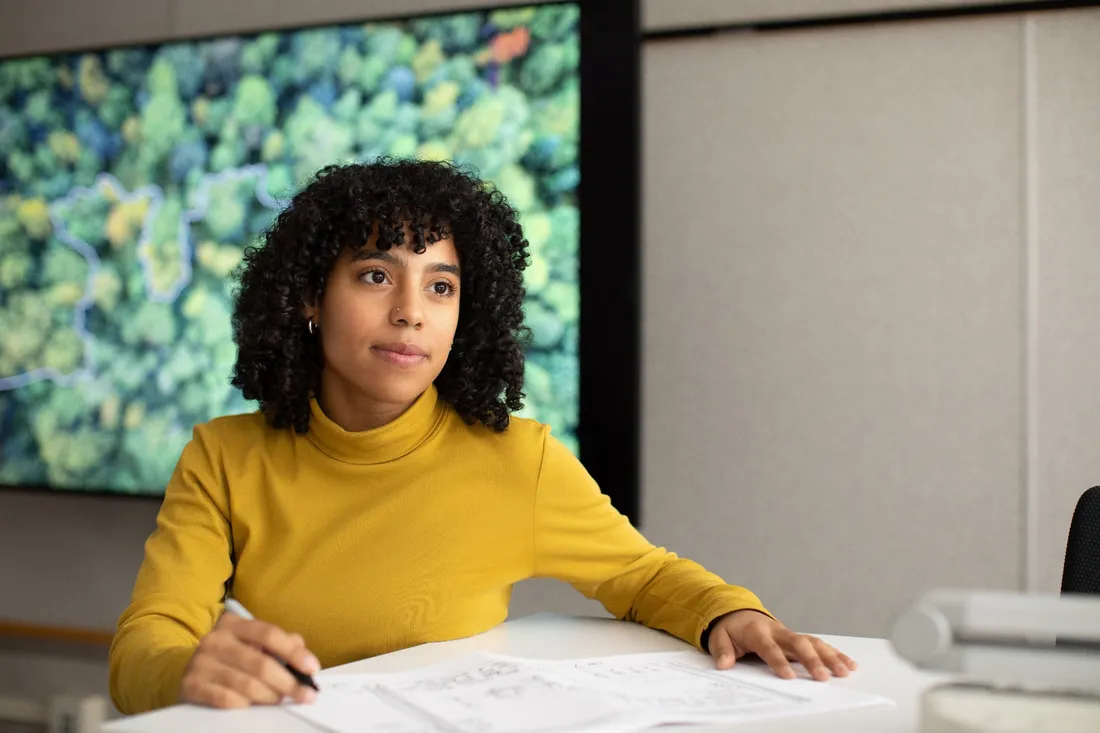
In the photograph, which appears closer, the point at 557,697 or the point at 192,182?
the point at 557,697

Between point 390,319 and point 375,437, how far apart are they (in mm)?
163

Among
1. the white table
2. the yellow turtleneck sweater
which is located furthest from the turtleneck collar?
the white table

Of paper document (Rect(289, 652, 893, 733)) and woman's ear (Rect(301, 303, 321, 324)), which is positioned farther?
woman's ear (Rect(301, 303, 321, 324))

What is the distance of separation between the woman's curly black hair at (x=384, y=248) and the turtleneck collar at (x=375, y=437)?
4cm

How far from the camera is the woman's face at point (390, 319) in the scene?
1.35 m

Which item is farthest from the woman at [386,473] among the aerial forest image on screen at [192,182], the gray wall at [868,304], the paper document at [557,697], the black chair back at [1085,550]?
the gray wall at [868,304]

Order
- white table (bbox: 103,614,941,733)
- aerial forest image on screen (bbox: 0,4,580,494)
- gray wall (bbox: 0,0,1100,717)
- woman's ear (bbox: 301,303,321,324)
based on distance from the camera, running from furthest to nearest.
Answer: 1. aerial forest image on screen (bbox: 0,4,580,494)
2. gray wall (bbox: 0,0,1100,717)
3. woman's ear (bbox: 301,303,321,324)
4. white table (bbox: 103,614,941,733)

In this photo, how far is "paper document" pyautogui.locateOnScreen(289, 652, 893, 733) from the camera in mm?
851

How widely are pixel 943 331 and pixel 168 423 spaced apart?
196cm

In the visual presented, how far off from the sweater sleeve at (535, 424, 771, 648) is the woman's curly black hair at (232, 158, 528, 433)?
0.12 m

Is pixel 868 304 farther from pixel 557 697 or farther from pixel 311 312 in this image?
pixel 557 697

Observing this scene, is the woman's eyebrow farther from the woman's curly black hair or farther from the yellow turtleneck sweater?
the yellow turtleneck sweater

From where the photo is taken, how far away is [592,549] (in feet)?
4.59

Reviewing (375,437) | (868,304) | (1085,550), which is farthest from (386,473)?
(868,304)
